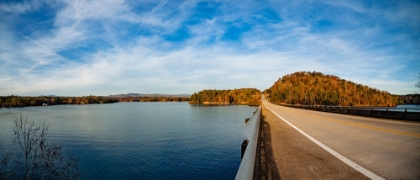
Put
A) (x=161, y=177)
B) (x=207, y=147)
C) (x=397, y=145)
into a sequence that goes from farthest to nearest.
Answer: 1. (x=207, y=147)
2. (x=161, y=177)
3. (x=397, y=145)

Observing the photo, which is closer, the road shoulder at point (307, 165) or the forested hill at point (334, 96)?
the road shoulder at point (307, 165)

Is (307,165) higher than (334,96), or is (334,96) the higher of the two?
(334,96)

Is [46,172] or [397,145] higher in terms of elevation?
[397,145]

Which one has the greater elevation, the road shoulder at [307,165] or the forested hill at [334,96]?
the forested hill at [334,96]

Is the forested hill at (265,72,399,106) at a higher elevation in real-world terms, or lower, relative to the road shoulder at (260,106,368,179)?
higher

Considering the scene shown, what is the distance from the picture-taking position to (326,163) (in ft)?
15.6

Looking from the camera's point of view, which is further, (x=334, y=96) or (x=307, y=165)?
(x=334, y=96)

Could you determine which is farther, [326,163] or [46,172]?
[46,172]

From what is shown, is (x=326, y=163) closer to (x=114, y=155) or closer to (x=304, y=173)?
A: (x=304, y=173)

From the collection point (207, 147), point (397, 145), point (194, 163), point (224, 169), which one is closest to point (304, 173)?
point (397, 145)

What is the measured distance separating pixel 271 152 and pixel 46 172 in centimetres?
1661

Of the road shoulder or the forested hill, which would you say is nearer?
the road shoulder

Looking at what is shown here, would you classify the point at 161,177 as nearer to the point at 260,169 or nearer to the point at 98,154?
the point at 98,154

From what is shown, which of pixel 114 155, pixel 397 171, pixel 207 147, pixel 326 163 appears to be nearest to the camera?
pixel 397 171
